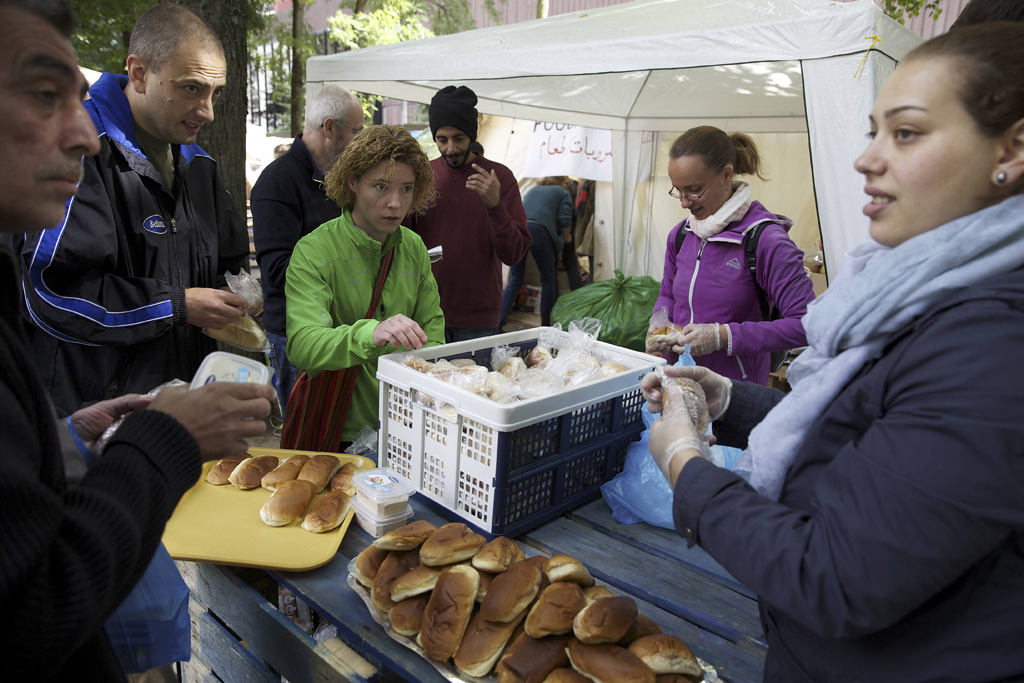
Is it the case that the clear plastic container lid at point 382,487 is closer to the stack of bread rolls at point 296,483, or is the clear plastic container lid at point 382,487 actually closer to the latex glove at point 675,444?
the stack of bread rolls at point 296,483

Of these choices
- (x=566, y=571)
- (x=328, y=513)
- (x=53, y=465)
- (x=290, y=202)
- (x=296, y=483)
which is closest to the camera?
(x=53, y=465)

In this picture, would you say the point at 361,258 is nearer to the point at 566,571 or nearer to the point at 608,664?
the point at 566,571

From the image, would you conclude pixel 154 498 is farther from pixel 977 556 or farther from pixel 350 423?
pixel 350 423

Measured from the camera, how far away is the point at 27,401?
2.87 ft

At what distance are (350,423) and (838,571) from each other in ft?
6.45

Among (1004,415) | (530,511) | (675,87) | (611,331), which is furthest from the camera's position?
(675,87)

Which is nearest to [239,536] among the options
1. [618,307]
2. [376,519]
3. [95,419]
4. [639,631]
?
[376,519]

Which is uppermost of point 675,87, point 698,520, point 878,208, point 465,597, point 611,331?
point 675,87

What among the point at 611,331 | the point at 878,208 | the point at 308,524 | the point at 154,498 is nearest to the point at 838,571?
the point at 878,208

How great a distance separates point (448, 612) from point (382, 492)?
20.4 inches

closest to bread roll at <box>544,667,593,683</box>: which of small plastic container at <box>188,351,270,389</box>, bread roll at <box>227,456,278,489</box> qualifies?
small plastic container at <box>188,351,270,389</box>

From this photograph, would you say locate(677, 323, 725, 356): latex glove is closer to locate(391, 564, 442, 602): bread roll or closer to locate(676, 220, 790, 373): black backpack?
locate(676, 220, 790, 373): black backpack

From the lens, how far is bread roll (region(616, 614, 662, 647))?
119 cm

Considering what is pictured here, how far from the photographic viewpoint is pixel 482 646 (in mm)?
1190
